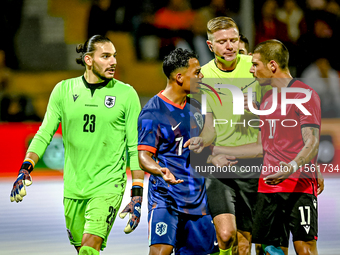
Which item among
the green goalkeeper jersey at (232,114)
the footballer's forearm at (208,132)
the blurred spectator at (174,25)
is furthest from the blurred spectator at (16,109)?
the footballer's forearm at (208,132)

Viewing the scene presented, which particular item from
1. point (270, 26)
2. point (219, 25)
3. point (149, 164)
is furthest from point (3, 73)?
point (149, 164)

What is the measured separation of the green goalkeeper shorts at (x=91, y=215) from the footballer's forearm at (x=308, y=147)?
152 cm

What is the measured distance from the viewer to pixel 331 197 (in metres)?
8.84

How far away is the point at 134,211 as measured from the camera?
4078 millimetres

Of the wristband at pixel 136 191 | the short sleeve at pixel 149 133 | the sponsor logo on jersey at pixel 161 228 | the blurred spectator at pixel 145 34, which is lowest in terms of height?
the sponsor logo on jersey at pixel 161 228

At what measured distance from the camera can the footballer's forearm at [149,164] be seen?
3.70 meters

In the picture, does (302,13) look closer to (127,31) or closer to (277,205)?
(127,31)

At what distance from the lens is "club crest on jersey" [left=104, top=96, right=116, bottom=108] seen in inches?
178

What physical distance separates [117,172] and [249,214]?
1222 mm

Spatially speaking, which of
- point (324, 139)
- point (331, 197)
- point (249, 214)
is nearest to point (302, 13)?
point (324, 139)

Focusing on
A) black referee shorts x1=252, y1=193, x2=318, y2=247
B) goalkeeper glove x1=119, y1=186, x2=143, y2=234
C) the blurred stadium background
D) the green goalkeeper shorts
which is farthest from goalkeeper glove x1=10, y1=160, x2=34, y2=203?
the blurred stadium background

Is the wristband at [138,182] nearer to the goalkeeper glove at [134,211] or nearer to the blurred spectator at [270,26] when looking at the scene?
the goalkeeper glove at [134,211]

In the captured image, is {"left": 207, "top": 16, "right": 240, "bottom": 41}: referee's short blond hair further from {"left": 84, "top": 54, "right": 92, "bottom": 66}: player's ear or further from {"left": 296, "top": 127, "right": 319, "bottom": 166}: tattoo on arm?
{"left": 296, "top": 127, "right": 319, "bottom": 166}: tattoo on arm

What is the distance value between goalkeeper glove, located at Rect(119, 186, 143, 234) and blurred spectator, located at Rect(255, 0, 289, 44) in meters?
8.69
